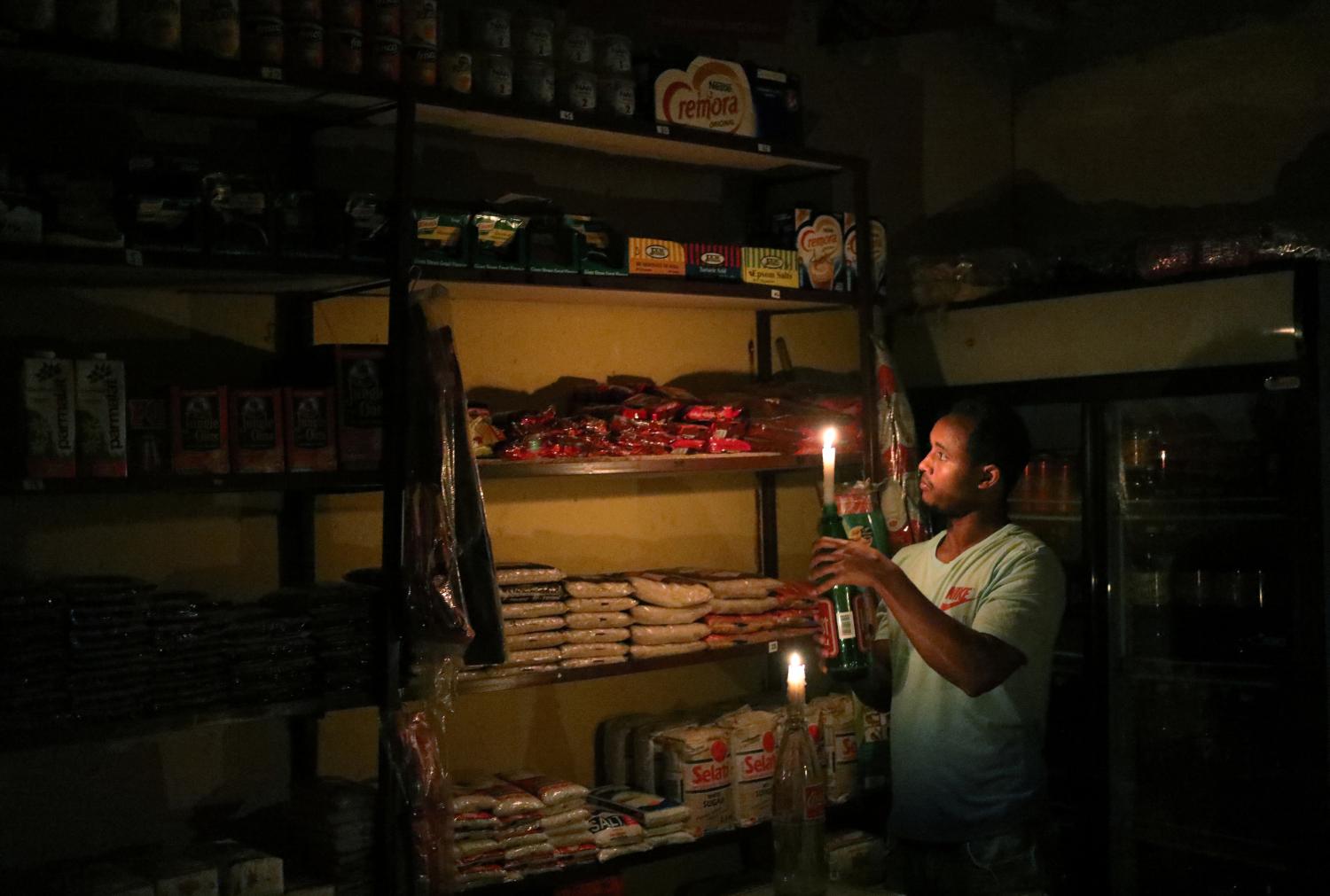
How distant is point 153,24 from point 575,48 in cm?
110

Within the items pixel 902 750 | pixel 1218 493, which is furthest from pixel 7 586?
pixel 1218 493

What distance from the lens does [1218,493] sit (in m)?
4.17

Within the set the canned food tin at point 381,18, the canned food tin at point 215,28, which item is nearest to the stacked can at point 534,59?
the canned food tin at point 381,18

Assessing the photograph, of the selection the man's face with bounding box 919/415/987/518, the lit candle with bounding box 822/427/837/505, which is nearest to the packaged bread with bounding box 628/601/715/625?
the lit candle with bounding box 822/427/837/505

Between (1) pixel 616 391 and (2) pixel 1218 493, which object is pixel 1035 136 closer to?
(2) pixel 1218 493

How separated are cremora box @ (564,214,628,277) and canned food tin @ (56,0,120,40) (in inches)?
46.2

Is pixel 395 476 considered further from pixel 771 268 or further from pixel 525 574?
pixel 771 268

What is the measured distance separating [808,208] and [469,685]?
1800 millimetres

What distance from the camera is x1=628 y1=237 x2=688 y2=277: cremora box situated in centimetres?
348

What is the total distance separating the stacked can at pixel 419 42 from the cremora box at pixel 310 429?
76 cm

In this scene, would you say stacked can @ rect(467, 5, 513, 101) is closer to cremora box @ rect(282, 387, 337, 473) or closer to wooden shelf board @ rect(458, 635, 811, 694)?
cremora box @ rect(282, 387, 337, 473)

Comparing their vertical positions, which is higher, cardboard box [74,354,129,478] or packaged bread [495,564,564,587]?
cardboard box [74,354,129,478]

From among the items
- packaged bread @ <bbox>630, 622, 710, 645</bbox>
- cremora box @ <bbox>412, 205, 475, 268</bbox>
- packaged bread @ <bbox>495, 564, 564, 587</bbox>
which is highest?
cremora box @ <bbox>412, 205, 475, 268</bbox>

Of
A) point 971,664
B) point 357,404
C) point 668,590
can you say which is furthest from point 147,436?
point 971,664
